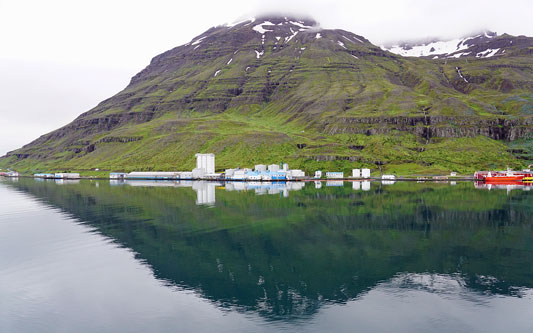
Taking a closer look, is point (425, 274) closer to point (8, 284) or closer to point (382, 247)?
point (382, 247)

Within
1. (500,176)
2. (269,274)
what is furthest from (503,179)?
(269,274)

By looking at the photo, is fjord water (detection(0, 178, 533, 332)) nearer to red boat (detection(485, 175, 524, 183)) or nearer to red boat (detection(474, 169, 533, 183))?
red boat (detection(485, 175, 524, 183))

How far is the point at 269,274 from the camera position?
3872 cm

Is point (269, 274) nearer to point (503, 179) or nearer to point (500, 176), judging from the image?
point (503, 179)

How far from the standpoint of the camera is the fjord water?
94.5 ft

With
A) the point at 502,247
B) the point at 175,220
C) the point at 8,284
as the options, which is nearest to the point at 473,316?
the point at 502,247

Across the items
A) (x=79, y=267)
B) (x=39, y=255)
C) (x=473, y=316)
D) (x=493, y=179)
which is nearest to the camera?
(x=473, y=316)

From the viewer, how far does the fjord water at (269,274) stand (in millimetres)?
28797

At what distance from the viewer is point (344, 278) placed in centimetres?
3709

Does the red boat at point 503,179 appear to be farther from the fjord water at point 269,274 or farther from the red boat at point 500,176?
the fjord water at point 269,274

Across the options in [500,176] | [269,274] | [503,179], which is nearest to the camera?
[269,274]

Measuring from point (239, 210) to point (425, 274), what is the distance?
2146 inches

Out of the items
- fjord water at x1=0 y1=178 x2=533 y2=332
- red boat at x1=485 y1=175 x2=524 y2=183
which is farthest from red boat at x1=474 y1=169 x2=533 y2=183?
fjord water at x1=0 y1=178 x2=533 y2=332

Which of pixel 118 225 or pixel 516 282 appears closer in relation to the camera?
pixel 516 282
